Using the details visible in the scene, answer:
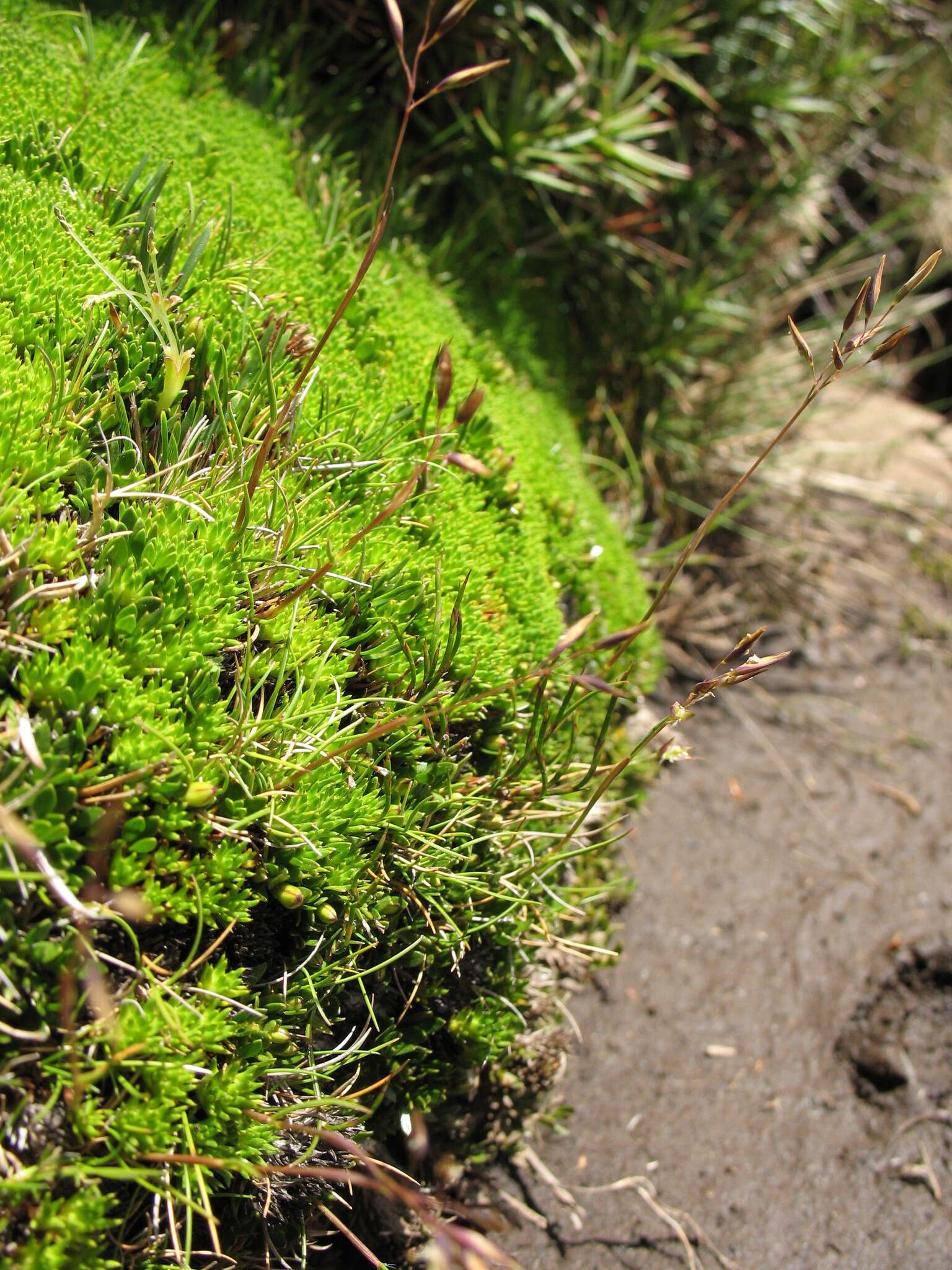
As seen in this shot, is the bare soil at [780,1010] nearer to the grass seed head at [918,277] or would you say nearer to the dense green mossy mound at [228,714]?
the dense green mossy mound at [228,714]

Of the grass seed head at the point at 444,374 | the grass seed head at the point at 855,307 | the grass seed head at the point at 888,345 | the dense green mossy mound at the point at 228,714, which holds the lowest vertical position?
the dense green mossy mound at the point at 228,714

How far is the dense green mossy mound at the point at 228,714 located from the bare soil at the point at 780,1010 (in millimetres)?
471

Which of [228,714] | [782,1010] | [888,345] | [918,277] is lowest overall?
[782,1010]

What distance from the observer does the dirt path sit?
266 centimetres

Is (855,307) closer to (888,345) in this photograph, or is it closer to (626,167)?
(888,345)

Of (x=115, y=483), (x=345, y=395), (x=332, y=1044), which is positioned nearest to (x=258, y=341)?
(x=345, y=395)

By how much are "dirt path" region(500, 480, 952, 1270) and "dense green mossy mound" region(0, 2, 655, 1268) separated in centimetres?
49

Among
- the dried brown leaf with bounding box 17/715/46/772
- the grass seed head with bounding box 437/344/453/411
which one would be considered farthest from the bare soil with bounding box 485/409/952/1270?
the dried brown leaf with bounding box 17/715/46/772

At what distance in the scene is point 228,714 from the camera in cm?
183

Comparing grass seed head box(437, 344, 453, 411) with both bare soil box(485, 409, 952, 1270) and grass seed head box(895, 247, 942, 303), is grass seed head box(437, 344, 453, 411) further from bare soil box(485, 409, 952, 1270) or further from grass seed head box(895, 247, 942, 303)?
bare soil box(485, 409, 952, 1270)

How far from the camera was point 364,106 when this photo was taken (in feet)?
11.6

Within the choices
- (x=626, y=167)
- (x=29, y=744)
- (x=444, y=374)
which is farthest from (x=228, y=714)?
(x=626, y=167)

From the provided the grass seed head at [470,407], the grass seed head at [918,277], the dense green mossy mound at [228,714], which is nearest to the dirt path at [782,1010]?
the dense green mossy mound at [228,714]

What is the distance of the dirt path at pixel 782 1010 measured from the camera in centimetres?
266
